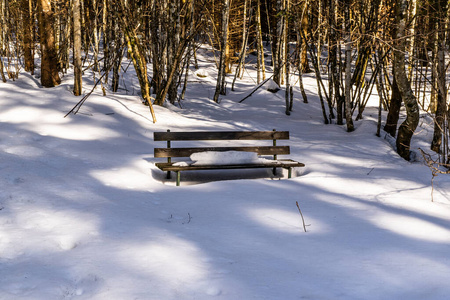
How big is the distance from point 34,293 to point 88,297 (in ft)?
1.23

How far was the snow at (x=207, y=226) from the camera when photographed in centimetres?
317

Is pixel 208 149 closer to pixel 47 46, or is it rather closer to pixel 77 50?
pixel 77 50

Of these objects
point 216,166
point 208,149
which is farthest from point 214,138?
point 216,166

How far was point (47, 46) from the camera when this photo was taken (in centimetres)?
1238

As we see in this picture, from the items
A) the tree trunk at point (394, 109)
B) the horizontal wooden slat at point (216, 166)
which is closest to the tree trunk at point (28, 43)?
the horizontal wooden slat at point (216, 166)

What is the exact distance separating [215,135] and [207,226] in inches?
124

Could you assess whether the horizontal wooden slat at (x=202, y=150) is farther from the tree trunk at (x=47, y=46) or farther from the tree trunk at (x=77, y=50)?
the tree trunk at (x=47, y=46)

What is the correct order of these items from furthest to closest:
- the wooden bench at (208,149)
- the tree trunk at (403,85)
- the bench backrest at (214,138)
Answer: the tree trunk at (403,85)
the bench backrest at (214,138)
the wooden bench at (208,149)

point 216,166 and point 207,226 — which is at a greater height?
point 216,166

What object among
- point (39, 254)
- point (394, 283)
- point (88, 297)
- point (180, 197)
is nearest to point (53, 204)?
point (39, 254)

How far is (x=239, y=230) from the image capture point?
434 cm

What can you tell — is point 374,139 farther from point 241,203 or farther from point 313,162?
point 241,203

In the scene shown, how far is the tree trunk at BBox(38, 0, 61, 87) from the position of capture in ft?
40.1

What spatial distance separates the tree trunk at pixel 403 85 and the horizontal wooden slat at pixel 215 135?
8.42ft
